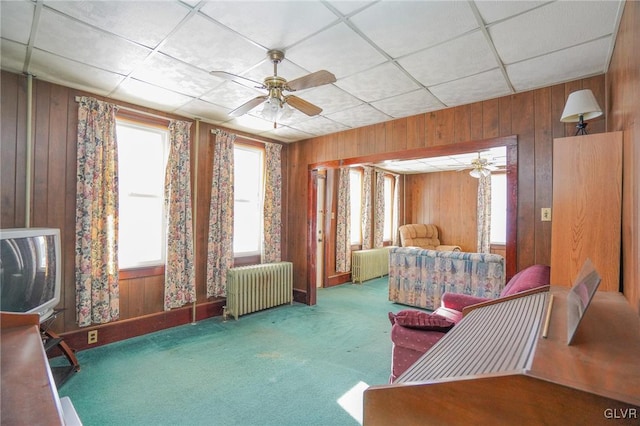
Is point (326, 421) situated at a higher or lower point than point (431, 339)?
lower

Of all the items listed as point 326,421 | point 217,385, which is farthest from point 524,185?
point 217,385

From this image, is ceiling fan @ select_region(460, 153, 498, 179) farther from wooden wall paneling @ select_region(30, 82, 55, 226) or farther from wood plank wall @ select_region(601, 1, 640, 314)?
wooden wall paneling @ select_region(30, 82, 55, 226)

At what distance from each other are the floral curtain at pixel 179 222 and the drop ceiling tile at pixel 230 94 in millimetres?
759

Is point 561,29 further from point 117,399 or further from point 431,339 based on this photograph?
point 117,399

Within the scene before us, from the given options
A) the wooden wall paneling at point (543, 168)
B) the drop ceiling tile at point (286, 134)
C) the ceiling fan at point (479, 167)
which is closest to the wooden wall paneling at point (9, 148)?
the drop ceiling tile at point (286, 134)

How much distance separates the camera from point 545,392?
26.5 inches

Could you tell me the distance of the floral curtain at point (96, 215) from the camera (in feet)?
9.75

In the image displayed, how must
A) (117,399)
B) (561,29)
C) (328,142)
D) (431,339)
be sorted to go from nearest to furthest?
(431,339)
(561,29)
(117,399)
(328,142)

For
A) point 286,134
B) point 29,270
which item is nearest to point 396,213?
point 286,134

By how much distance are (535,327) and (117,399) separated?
2725 millimetres

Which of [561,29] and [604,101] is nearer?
[561,29]

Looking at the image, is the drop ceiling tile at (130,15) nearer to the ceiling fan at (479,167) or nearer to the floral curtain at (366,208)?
the floral curtain at (366,208)

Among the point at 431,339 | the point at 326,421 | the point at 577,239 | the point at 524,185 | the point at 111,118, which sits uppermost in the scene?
the point at 111,118

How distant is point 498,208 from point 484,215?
0.47 meters
